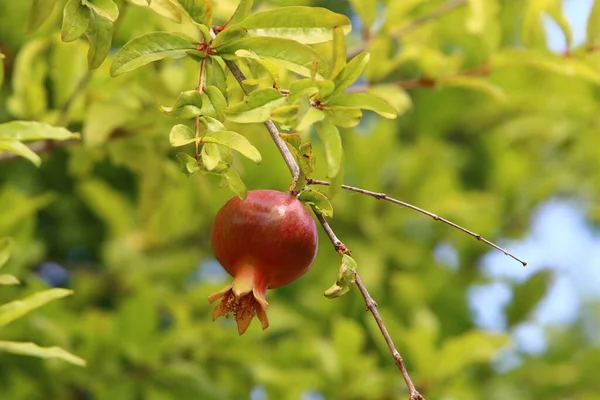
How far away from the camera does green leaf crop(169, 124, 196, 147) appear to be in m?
0.83

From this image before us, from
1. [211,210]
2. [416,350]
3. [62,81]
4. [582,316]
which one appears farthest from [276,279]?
[582,316]

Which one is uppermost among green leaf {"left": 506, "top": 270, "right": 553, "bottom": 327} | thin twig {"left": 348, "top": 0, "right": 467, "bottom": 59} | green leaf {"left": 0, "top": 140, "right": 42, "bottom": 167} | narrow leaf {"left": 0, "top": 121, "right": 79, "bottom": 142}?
green leaf {"left": 0, "top": 140, "right": 42, "bottom": 167}

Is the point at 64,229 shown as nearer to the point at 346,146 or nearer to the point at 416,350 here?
the point at 346,146

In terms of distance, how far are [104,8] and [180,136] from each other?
17 cm

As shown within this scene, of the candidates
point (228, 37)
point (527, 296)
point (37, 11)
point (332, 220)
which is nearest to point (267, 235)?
point (228, 37)

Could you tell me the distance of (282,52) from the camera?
892mm

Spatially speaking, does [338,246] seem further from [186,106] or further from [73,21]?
[73,21]

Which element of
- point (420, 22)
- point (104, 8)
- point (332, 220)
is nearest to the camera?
point (104, 8)

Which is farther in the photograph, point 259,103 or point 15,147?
point 15,147

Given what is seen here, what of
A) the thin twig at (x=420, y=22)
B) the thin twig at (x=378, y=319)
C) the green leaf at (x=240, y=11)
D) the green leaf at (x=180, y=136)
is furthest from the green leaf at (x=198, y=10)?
the thin twig at (x=420, y=22)

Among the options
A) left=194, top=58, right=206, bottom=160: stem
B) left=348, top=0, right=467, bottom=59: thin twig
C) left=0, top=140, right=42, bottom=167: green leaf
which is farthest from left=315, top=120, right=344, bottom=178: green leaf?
left=348, top=0, right=467, bottom=59: thin twig

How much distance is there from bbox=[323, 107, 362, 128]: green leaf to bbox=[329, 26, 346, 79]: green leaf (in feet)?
0.11

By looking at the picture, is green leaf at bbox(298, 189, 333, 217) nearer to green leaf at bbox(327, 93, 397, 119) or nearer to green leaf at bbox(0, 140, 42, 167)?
green leaf at bbox(327, 93, 397, 119)

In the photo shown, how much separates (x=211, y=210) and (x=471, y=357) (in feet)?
2.36
